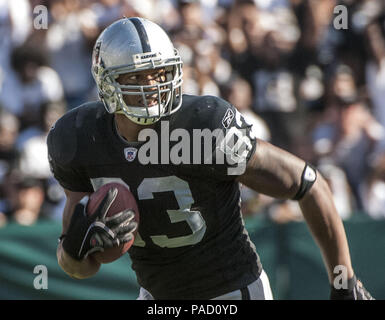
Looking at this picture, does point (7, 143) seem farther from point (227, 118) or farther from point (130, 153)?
point (227, 118)

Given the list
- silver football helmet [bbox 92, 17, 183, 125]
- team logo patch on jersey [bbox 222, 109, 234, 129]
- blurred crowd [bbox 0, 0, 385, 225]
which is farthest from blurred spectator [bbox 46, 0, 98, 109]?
team logo patch on jersey [bbox 222, 109, 234, 129]

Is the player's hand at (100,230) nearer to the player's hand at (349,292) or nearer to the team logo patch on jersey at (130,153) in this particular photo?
the team logo patch on jersey at (130,153)

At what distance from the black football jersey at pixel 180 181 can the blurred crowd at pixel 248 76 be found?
7.83ft

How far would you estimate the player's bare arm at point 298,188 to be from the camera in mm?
3123

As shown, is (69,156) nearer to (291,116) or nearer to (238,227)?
(238,227)

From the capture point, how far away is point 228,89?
20.7 ft

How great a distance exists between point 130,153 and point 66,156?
0.29 meters

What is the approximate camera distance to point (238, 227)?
332cm

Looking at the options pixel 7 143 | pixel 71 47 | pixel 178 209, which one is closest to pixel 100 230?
pixel 178 209

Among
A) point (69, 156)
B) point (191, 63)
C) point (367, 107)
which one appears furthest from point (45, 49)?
point (69, 156)

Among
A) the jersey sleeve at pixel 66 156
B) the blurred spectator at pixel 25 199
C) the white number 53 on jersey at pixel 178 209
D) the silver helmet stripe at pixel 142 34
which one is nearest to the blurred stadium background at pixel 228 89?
the blurred spectator at pixel 25 199

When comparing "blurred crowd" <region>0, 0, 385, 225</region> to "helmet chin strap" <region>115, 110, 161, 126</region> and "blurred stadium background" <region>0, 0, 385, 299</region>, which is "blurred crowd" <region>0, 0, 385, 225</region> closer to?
"blurred stadium background" <region>0, 0, 385, 299</region>

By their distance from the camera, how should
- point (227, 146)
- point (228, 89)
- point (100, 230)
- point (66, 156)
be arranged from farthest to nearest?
point (228, 89), point (66, 156), point (227, 146), point (100, 230)

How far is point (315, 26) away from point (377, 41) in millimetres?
542
